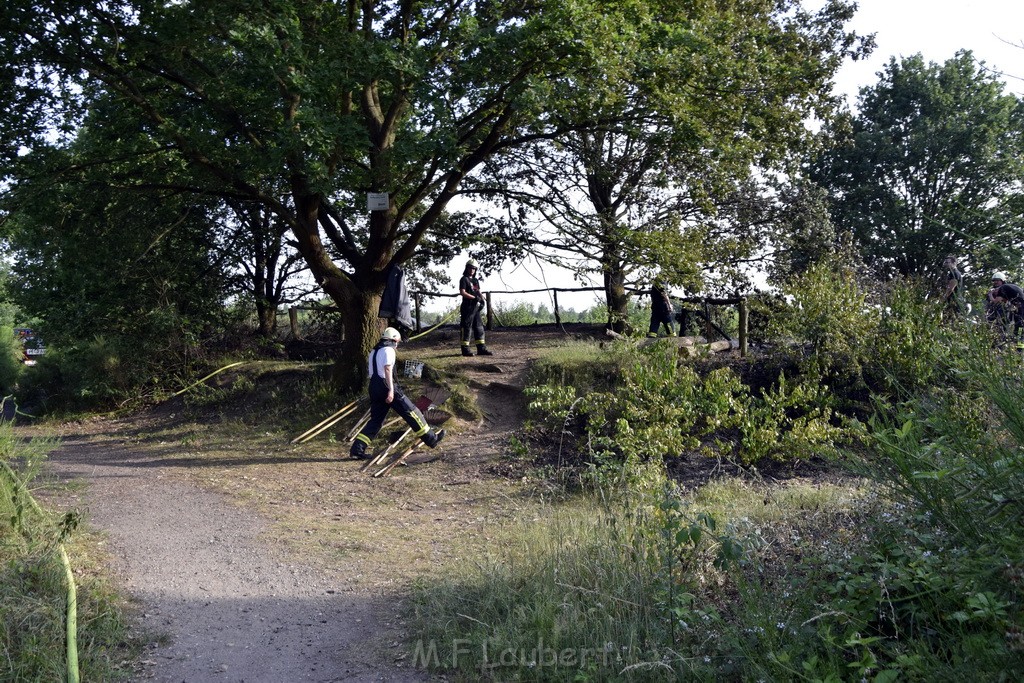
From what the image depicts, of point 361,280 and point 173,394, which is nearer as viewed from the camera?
point 361,280

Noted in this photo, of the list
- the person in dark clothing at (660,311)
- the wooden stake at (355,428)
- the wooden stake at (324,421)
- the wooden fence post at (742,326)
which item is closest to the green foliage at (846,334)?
the wooden fence post at (742,326)

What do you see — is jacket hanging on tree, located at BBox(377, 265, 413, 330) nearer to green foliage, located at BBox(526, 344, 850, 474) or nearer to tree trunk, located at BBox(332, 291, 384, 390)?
tree trunk, located at BBox(332, 291, 384, 390)

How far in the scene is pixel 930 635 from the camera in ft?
13.3

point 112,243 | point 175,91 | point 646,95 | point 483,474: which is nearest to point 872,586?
point 483,474

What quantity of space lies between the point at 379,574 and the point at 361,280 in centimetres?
854

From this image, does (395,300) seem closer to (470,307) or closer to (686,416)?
(470,307)

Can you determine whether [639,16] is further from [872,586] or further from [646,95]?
[872,586]

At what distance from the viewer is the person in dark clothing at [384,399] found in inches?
467

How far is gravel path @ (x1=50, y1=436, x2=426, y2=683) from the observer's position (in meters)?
5.70

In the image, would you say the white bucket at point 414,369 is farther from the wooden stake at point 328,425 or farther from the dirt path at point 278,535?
the wooden stake at point 328,425

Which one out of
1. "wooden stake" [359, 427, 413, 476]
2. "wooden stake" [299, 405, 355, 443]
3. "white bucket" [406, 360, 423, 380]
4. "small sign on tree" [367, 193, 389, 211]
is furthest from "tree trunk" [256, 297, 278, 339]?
"wooden stake" [359, 427, 413, 476]

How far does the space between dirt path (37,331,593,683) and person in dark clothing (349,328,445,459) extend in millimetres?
430

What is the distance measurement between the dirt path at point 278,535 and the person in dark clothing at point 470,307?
1.19 m

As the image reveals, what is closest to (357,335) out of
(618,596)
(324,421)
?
(324,421)
